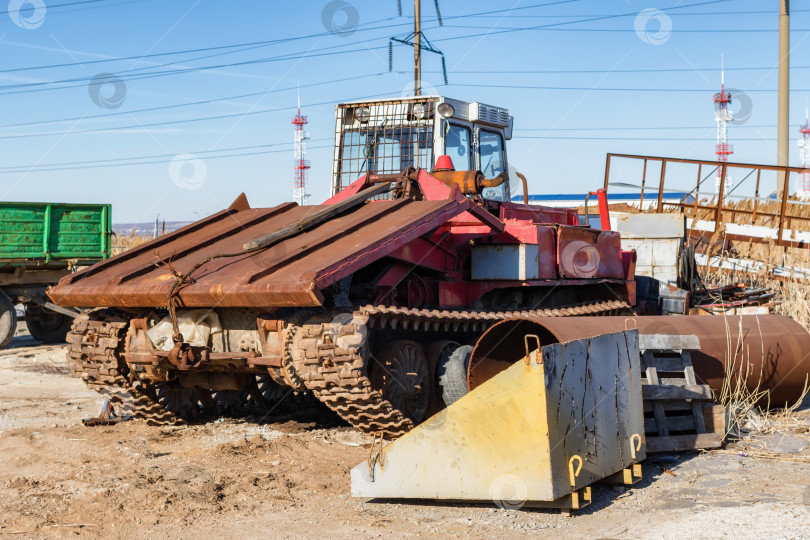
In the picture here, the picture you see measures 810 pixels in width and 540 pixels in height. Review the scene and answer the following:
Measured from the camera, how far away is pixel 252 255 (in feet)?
23.1

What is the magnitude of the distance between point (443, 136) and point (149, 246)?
146 inches

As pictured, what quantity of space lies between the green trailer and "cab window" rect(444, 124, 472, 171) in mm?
6735

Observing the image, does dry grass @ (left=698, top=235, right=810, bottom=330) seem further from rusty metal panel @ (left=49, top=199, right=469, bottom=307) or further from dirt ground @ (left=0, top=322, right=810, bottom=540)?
rusty metal panel @ (left=49, top=199, right=469, bottom=307)

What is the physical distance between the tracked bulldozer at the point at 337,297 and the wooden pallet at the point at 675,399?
4.48 feet

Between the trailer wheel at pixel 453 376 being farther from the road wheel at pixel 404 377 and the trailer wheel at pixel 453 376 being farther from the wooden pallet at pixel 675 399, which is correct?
the wooden pallet at pixel 675 399

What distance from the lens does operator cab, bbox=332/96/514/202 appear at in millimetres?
10203

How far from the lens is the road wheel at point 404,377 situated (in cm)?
681

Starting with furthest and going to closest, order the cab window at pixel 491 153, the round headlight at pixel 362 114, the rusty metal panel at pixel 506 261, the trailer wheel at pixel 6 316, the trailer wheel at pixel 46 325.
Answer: the trailer wheel at pixel 46 325
the trailer wheel at pixel 6 316
the round headlight at pixel 362 114
the cab window at pixel 491 153
the rusty metal panel at pixel 506 261

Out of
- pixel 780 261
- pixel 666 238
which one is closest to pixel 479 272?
pixel 666 238

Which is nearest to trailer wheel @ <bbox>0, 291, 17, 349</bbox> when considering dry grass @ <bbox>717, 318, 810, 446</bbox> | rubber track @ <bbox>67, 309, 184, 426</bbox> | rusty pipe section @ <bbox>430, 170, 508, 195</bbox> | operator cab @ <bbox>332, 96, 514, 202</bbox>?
operator cab @ <bbox>332, 96, 514, 202</bbox>

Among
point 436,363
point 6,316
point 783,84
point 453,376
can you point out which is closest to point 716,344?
point 453,376

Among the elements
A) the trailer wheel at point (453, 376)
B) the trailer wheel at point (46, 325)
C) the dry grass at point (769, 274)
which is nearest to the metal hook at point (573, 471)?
the trailer wheel at point (453, 376)

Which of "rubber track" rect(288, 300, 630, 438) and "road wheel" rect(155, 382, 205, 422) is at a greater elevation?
"rubber track" rect(288, 300, 630, 438)

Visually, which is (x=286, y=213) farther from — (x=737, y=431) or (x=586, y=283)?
(x=737, y=431)
